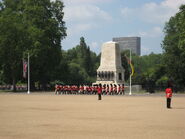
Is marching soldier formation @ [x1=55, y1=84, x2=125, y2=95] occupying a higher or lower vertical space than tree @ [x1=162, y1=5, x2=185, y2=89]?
lower

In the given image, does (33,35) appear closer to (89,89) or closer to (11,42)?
(11,42)

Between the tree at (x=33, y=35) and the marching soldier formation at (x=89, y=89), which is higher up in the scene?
the tree at (x=33, y=35)

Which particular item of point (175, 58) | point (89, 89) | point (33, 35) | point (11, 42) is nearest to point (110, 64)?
point (89, 89)

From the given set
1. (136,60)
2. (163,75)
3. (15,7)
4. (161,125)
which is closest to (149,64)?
(136,60)

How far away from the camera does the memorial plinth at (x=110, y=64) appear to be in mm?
63688

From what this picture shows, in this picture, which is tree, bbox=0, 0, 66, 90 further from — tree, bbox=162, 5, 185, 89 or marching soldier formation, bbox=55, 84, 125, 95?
tree, bbox=162, 5, 185, 89

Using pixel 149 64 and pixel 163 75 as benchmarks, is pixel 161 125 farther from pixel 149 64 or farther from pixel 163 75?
pixel 149 64

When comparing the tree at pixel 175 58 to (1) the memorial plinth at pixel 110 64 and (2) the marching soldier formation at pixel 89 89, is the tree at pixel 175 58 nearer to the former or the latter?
(1) the memorial plinth at pixel 110 64

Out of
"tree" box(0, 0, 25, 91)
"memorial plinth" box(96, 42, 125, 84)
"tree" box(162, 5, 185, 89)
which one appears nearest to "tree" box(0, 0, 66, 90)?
"tree" box(0, 0, 25, 91)

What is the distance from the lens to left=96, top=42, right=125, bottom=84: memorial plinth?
63.7 meters

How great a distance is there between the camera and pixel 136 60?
147375 mm

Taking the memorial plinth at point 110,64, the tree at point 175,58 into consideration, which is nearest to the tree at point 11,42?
the memorial plinth at point 110,64

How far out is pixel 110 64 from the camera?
6419cm

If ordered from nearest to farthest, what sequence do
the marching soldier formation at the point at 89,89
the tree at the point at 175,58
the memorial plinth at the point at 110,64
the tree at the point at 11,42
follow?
the marching soldier formation at the point at 89,89 < the memorial plinth at the point at 110,64 < the tree at the point at 11,42 < the tree at the point at 175,58
